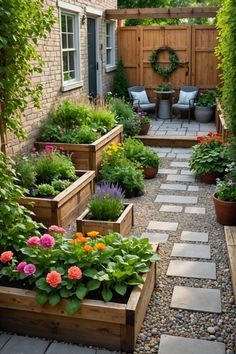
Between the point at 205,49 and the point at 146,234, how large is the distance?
752 centimetres

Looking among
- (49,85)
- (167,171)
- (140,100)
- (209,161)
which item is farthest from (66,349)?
(140,100)

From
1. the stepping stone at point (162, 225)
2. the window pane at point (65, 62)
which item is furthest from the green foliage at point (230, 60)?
the window pane at point (65, 62)

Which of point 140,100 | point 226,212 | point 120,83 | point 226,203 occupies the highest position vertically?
point 120,83

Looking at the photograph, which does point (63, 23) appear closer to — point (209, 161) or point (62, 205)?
point (209, 161)

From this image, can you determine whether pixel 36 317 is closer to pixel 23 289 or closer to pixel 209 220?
pixel 23 289

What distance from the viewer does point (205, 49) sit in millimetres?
10609

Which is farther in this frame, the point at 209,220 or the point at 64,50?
the point at 64,50

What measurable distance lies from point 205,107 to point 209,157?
4.25 m

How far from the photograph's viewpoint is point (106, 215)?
164 inches

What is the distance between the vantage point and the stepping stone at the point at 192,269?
139 inches

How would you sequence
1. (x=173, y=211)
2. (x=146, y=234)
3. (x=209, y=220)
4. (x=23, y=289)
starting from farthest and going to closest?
(x=173, y=211) → (x=209, y=220) → (x=146, y=234) → (x=23, y=289)

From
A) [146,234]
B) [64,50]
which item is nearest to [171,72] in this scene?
[64,50]

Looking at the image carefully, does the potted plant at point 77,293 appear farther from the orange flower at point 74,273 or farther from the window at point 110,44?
the window at point 110,44

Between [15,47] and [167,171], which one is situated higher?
[15,47]
